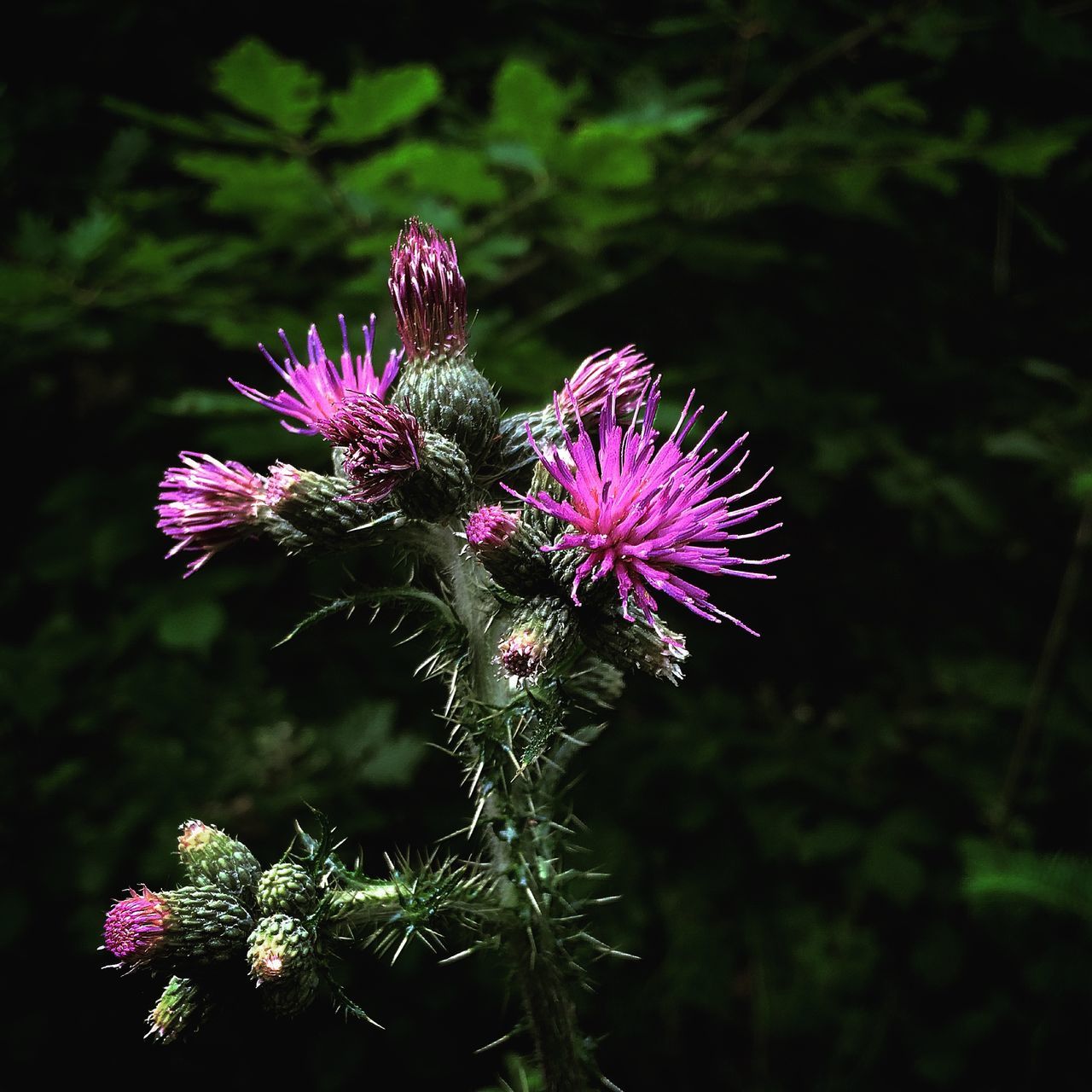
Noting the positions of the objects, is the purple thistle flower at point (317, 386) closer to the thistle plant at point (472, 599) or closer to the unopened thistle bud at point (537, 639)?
the thistle plant at point (472, 599)

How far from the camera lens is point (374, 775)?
10.4 ft

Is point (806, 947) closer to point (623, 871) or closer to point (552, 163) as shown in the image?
point (623, 871)

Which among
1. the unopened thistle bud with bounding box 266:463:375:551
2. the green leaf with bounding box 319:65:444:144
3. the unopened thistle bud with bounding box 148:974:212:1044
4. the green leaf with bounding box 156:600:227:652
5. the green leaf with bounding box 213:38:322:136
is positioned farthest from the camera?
the green leaf with bounding box 156:600:227:652

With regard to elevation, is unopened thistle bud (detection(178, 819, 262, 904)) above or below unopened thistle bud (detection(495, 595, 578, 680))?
below

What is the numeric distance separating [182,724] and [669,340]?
2.71 metres

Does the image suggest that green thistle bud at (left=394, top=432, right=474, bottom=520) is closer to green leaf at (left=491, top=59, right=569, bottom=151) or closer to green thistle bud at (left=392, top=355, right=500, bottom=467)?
green thistle bud at (left=392, top=355, right=500, bottom=467)

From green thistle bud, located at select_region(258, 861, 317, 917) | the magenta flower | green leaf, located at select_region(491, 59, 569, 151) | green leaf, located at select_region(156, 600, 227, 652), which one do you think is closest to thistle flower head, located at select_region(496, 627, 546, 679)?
green thistle bud, located at select_region(258, 861, 317, 917)

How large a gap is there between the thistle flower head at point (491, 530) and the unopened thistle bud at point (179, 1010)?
96 cm

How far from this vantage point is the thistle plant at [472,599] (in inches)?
55.7

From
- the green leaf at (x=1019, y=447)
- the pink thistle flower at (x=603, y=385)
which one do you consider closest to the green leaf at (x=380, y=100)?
the pink thistle flower at (x=603, y=385)

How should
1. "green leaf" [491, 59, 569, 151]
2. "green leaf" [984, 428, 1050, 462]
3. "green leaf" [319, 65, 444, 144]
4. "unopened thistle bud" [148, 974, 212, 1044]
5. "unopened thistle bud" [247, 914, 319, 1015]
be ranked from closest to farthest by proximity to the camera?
"unopened thistle bud" [247, 914, 319, 1015] < "unopened thistle bud" [148, 974, 212, 1044] < "green leaf" [319, 65, 444, 144] < "green leaf" [491, 59, 569, 151] < "green leaf" [984, 428, 1050, 462]

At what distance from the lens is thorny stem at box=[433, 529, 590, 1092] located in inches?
59.2

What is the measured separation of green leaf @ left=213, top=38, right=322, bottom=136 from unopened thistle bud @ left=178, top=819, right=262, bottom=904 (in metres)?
1.98

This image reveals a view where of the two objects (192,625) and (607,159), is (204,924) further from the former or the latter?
(607,159)
